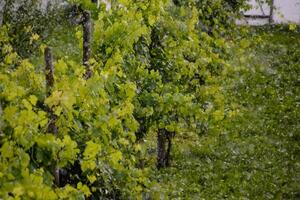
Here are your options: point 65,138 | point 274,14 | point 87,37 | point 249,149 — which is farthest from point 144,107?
point 274,14

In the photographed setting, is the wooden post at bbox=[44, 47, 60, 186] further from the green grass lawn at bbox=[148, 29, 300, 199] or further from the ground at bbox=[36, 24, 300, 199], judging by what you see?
the green grass lawn at bbox=[148, 29, 300, 199]

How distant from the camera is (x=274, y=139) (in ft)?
38.4

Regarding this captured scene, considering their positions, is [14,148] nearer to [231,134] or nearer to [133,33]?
[133,33]

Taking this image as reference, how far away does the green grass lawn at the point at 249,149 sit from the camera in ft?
31.0

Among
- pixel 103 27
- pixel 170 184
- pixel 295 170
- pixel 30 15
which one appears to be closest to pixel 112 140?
pixel 103 27

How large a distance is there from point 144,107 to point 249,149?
17.1ft

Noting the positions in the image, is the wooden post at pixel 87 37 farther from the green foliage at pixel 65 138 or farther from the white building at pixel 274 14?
the white building at pixel 274 14

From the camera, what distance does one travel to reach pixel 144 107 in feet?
21.6

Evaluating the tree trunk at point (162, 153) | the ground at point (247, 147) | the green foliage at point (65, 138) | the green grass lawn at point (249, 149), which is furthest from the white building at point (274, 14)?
the green foliage at point (65, 138)

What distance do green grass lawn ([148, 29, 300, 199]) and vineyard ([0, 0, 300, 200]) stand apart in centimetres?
3

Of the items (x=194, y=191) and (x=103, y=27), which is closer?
(x=103, y=27)

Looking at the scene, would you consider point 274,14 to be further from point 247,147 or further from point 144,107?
point 144,107

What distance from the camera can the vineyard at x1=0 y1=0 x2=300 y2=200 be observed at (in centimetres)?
362

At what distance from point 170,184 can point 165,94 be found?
2808 mm
